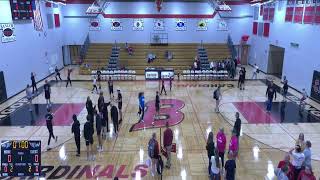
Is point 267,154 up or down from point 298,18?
down

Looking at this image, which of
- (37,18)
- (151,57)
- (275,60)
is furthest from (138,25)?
(275,60)

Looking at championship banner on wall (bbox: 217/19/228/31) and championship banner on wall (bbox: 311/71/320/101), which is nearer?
championship banner on wall (bbox: 311/71/320/101)

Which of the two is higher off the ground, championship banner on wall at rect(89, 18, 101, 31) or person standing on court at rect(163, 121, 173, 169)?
championship banner on wall at rect(89, 18, 101, 31)

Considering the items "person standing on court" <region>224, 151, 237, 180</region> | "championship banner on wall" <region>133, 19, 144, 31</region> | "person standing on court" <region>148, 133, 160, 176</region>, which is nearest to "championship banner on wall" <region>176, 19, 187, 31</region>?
"championship banner on wall" <region>133, 19, 144, 31</region>

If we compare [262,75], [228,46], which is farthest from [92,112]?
[228,46]

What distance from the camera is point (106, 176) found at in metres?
10.3

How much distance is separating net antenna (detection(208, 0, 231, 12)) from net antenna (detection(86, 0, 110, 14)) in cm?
1131

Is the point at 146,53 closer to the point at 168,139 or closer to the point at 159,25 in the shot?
the point at 159,25

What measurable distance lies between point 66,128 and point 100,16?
1970 cm

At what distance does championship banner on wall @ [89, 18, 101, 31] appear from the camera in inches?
1243

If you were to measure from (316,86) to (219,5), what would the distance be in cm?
1216

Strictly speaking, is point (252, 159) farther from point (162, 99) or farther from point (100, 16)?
point (100, 16)

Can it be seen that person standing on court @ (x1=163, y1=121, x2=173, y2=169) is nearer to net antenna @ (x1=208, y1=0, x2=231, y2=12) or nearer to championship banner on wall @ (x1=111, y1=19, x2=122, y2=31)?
net antenna @ (x1=208, y1=0, x2=231, y2=12)

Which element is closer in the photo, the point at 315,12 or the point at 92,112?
the point at 92,112
